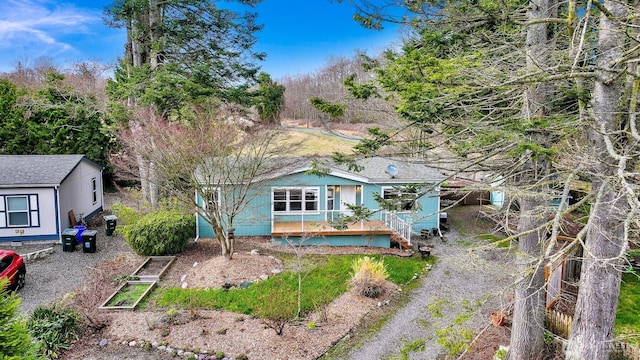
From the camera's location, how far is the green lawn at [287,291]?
1008 cm

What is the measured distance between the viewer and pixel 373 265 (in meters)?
11.3

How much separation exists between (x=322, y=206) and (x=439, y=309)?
7.82 m

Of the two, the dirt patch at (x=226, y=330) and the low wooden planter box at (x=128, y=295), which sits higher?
the low wooden planter box at (x=128, y=295)

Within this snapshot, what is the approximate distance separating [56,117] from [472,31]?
81.7 ft

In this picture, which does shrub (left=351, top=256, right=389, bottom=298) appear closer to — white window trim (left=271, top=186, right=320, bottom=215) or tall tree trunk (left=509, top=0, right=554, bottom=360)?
tall tree trunk (left=509, top=0, right=554, bottom=360)

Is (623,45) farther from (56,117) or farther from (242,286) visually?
(56,117)

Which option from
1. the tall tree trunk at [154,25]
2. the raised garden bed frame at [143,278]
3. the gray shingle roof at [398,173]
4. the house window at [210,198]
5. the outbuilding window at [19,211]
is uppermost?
the tall tree trunk at [154,25]

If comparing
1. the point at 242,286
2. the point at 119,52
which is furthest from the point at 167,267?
the point at 119,52

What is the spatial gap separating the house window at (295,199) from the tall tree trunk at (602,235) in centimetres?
1189

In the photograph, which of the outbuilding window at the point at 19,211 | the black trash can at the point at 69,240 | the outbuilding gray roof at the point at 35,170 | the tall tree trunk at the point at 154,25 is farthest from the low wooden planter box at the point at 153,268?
the tall tree trunk at the point at 154,25

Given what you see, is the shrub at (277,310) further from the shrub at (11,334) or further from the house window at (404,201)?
the shrub at (11,334)

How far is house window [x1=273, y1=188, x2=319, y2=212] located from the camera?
658 inches

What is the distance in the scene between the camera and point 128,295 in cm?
1077

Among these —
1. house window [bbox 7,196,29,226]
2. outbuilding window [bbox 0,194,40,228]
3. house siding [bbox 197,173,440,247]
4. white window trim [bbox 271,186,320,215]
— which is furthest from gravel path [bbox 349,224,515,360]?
house window [bbox 7,196,29,226]
